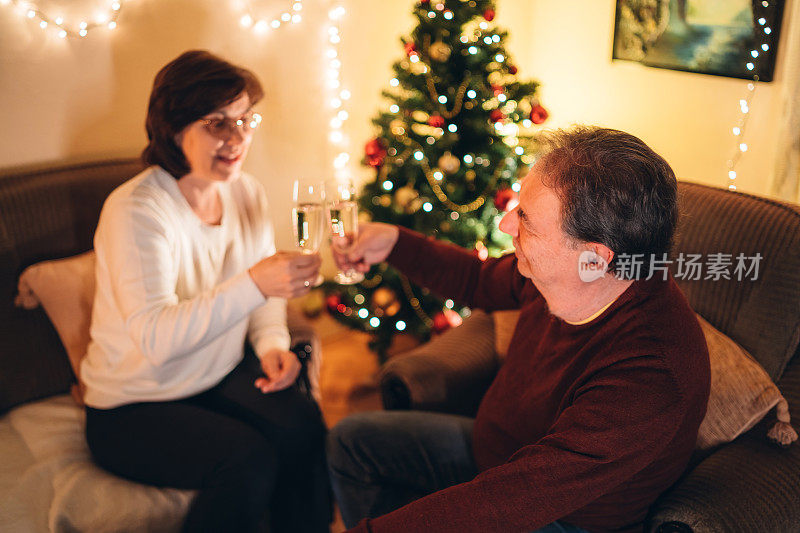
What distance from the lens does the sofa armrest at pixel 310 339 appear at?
2021mm

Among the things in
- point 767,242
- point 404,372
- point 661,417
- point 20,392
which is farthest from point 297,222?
point 767,242

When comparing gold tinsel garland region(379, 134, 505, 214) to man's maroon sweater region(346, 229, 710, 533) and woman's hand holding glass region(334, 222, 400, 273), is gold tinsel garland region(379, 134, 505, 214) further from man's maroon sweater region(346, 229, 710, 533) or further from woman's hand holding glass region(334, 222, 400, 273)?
man's maroon sweater region(346, 229, 710, 533)

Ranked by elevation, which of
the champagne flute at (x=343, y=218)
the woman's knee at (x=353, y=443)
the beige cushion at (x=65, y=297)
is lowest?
the woman's knee at (x=353, y=443)

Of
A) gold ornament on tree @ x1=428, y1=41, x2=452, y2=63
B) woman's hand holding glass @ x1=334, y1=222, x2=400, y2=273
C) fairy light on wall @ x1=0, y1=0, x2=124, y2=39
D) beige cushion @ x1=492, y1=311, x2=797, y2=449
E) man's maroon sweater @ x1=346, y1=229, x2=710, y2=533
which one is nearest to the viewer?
man's maroon sweater @ x1=346, y1=229, x2=710, y2=533

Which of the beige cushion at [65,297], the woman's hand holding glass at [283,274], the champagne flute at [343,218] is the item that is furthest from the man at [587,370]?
the beige cushion at [65,297]

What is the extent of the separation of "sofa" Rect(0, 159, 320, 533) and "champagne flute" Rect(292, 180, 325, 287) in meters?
0.55

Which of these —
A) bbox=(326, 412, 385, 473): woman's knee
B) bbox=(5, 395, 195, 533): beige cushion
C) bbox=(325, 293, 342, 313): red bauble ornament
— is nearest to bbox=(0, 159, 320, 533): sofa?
bbox=(5, 395, 195, 533): beige cushion

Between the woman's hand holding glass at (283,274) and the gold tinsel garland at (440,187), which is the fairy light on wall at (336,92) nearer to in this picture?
the gold tinsel garland at (440,187)

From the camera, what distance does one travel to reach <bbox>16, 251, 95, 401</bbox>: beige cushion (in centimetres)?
186

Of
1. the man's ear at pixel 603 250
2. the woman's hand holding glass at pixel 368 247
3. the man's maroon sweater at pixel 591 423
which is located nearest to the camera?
the man's maroon sweater at pixel 591 423

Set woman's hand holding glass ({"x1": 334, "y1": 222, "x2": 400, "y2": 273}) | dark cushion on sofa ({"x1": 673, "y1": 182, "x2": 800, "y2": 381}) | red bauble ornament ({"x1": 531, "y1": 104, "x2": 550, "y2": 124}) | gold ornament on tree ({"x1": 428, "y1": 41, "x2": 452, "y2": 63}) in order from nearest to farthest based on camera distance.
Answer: dark cushion on sofa ({"x1": 673, "y1": 182, "x2": 800, "y2": 381}), woman's hand holding glass ({"x1": 334, "y1": 222, "x2": 400, "y2": 273}), gold ornament on tree ({"x1": 428, "y1": 41, "x2": 452, "y2": 63}), red bauble ornament ({"x1": 531, "y1": 104, "x2": 550, "y2": 124})

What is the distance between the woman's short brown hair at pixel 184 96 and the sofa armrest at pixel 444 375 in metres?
0.84

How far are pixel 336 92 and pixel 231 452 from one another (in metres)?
1.90

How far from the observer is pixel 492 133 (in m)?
2.61
